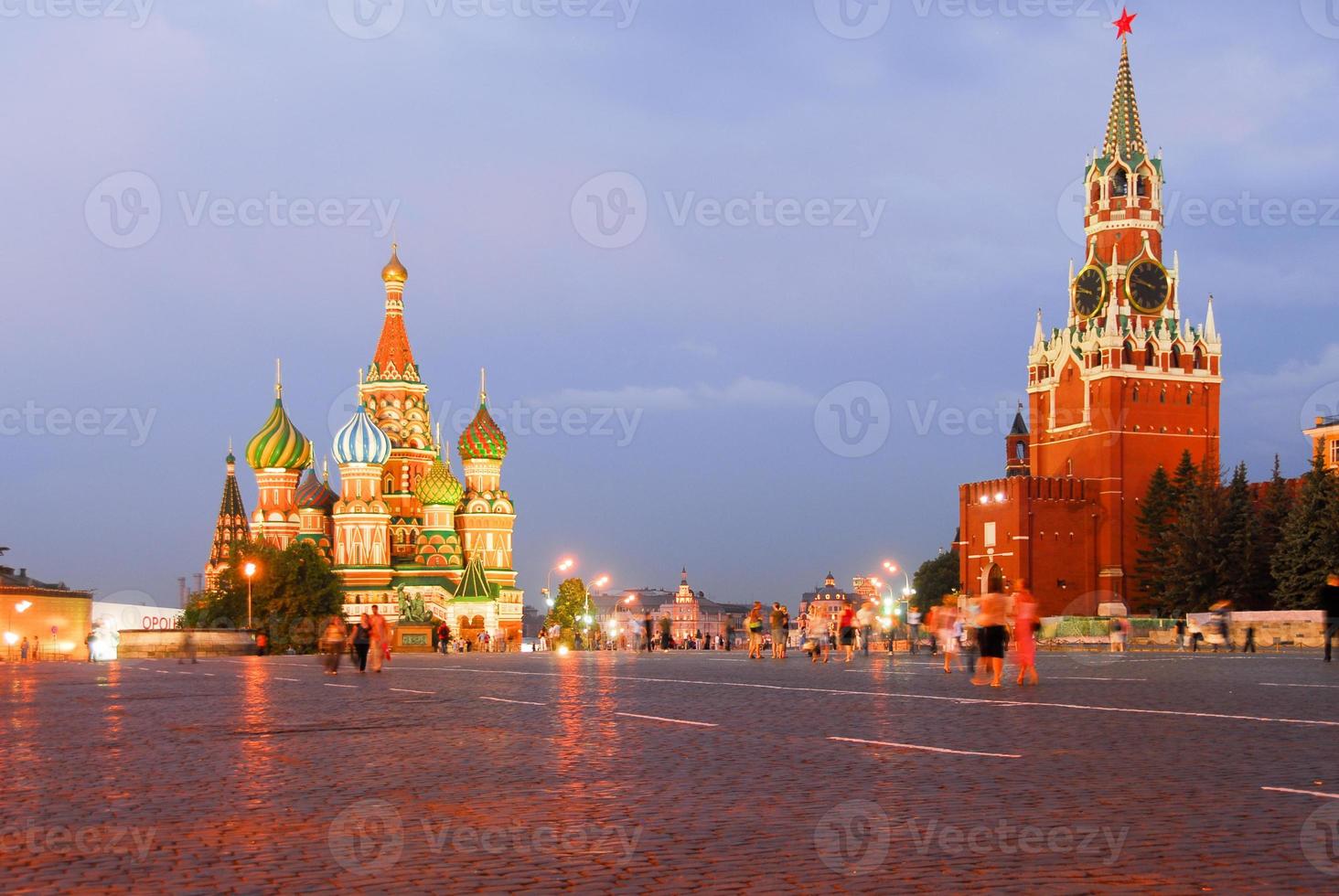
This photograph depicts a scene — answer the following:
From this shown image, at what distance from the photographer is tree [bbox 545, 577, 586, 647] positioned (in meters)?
141

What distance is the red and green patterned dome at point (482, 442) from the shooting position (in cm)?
11875

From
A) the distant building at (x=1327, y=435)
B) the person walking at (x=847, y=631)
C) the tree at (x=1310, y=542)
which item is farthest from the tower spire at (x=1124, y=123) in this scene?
the person walking at (x=847, y=631)

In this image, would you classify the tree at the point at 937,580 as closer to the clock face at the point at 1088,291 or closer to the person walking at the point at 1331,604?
the clock face at the point at 1088,291

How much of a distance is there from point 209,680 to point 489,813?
1977 centimetres

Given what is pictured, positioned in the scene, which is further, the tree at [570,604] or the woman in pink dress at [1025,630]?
the tree at [570,604]

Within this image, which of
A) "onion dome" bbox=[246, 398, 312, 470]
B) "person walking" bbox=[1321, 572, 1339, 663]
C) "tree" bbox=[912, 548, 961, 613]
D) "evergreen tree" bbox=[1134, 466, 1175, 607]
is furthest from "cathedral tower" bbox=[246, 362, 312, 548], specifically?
"person walking" bbox=[1321, 572, 1339, 663]

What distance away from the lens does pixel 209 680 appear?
26828 millimetres

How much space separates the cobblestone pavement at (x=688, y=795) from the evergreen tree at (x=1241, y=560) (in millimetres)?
63263

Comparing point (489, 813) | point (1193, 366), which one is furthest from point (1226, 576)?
point (489, 813)

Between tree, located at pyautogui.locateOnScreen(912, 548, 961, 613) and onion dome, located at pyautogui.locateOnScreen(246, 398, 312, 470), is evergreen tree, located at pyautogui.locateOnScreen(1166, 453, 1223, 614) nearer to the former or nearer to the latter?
tree, located at pyautogui.locateOnScreen(912, 548, 961, 613)

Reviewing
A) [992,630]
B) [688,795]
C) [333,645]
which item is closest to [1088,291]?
[333,645]

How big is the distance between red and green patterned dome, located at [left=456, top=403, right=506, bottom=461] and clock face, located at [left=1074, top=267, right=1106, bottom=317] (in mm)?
44420

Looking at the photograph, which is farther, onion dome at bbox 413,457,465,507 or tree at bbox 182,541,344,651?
onion dome at bbox 413,457,465,507

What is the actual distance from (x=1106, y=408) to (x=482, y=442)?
47082 millimetres
